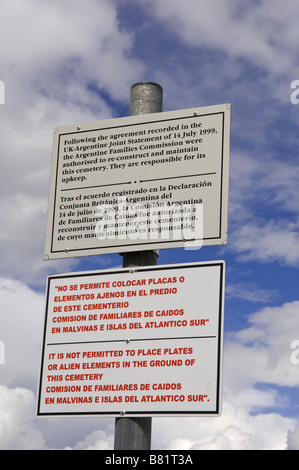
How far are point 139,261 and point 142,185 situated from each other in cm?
87

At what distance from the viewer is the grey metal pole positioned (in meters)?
6.79

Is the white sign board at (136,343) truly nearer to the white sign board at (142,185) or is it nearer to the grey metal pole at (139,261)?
the grey metal pole at (139,261)

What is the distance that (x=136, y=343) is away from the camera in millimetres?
6977

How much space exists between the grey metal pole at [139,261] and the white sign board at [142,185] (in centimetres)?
14

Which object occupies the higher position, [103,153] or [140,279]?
[103,153]

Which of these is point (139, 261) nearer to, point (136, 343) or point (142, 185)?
point (142, 185)

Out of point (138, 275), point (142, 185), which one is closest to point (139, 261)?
point (138, 275)

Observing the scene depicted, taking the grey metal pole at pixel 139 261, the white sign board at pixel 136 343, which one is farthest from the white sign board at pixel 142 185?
the white sign board at pixel 136 343

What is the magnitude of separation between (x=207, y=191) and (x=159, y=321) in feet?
4.91

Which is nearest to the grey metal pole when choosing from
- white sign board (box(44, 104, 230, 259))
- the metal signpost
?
the metal signpost

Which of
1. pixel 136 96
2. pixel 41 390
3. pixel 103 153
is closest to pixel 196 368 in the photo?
pixel 41 390

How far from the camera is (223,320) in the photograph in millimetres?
6746

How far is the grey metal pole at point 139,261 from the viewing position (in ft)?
22.3
